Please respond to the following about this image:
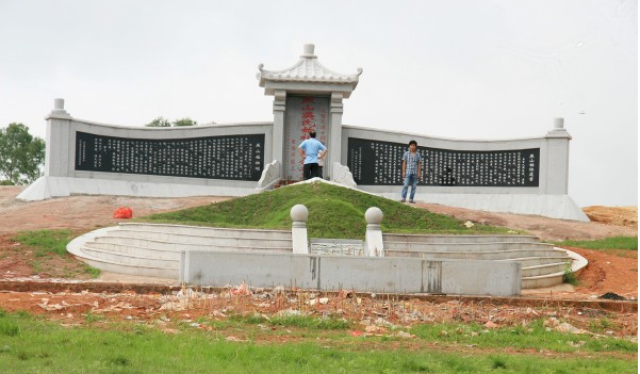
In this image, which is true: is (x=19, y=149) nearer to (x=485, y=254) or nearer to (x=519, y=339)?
(x=485, y=254)

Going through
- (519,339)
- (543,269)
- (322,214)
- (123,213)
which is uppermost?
(322,214)

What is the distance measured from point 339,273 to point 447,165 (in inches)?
512

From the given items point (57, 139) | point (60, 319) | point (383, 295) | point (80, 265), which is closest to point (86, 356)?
point (60, 319)

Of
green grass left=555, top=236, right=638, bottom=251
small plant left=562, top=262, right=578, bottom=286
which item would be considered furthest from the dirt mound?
small plant left=562, top=262, right=578, bottom=286

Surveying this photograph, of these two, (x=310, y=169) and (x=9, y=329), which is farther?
(x=310, y=169)

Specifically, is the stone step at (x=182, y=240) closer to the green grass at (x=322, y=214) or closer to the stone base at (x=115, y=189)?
the green grass at (x=322, y=214)

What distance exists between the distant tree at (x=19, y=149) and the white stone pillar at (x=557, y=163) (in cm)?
2086

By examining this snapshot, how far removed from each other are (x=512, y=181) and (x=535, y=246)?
26.8ft

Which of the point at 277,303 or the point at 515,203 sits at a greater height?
the point at 515,203

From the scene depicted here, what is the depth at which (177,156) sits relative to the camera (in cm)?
2177

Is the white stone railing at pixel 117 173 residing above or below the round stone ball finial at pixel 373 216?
above

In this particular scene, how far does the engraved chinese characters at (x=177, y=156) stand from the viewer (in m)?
20.7

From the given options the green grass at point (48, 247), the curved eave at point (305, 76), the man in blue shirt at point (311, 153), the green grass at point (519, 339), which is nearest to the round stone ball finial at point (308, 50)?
the curved eave at point (305, 76)

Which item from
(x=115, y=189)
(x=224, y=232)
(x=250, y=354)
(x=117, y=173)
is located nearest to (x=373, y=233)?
(x=224, y=232)
